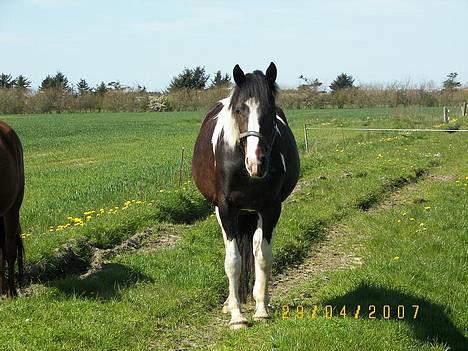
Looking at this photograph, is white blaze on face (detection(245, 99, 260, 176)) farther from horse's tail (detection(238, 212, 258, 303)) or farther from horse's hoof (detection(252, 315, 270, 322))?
horse's hoof (detection(252, 315, 270, 322))

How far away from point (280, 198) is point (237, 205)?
0.53m

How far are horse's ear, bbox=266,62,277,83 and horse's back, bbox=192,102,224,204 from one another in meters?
1.25

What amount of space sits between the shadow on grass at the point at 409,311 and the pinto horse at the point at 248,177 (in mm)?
1031

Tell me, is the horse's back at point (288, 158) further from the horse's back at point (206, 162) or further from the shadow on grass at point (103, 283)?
the shadow on grass at point (103, 283)

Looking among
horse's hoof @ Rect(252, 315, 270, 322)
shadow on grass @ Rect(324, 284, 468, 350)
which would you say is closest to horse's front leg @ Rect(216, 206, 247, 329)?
horse's hoof @ Rect(252, 315, 270, 322)

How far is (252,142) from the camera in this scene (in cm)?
507

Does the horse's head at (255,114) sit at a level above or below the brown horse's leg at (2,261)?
above

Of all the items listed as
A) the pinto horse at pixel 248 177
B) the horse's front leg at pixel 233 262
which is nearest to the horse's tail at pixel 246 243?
the pinto horse at pixel 248 177

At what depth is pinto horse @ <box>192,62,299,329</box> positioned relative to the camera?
5230 mm

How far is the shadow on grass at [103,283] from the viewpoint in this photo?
6551 millimetres

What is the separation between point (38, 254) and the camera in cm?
752

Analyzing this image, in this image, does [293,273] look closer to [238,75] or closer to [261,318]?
[261,318]

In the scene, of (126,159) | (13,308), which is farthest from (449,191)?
(126,159)

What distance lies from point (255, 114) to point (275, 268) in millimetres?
3154
